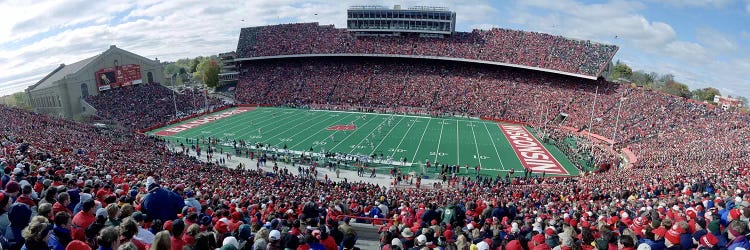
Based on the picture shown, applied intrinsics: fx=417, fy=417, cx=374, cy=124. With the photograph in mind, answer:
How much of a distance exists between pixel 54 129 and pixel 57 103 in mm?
23777

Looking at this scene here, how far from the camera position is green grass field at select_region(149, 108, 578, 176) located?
28594mm

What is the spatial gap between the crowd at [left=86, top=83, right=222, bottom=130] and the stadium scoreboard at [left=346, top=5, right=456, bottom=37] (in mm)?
21570

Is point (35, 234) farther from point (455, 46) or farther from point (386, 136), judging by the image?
point (455, 46)

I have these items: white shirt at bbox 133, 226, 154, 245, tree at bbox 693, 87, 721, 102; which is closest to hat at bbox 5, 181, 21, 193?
white shirt at bbox 133, 226, 154, 245

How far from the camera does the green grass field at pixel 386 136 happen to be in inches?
1126

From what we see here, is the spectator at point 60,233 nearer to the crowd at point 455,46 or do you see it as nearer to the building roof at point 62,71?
the building roof at point 62,71

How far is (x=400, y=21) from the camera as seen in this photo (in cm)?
5712

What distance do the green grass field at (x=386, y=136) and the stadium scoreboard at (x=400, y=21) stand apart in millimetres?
16964

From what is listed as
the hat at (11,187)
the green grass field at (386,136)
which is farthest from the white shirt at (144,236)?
the green grass field at (386,136)

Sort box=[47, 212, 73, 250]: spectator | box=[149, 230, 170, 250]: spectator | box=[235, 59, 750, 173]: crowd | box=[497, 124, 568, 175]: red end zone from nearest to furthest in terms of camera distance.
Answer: box=[149, 230, 170, 250]: spectator < box=[47, 212, 73, 250]: spectator < box=[497, 124, 568, 175]: red end zone < box=[235, 59, 750, 173]: crowd

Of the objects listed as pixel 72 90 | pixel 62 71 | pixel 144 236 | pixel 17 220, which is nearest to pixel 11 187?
pixel 17 220

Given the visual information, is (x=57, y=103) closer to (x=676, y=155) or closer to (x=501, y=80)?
(x=501, y=80)

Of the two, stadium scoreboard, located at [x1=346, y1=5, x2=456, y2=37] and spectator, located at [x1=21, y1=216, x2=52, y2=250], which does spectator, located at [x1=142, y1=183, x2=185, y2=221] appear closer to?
spectator, located at [x1=21, y1=216, x2=52, y2=250]

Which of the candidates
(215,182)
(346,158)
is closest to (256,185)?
(215,182)
